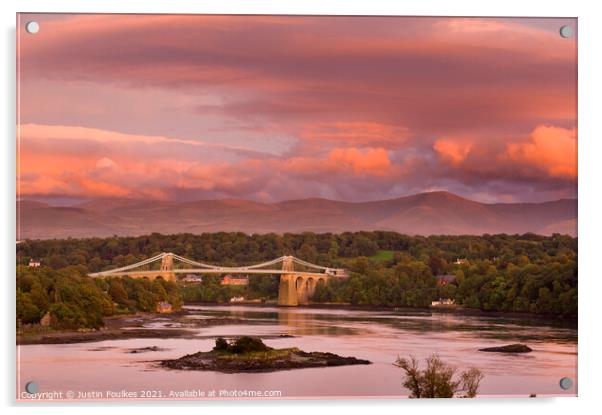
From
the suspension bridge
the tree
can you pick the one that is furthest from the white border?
the suspension bridge

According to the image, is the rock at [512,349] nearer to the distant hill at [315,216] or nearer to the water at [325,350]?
the water at [325,350]

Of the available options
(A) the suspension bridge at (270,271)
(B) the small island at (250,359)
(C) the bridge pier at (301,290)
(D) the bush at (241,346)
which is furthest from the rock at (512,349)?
(D) the bush at (241,346)

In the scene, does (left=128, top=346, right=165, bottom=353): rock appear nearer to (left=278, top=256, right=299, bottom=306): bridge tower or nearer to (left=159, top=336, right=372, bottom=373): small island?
(left=159, top=336, right=372, bottom=373): small island

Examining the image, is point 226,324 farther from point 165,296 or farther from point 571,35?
point 571,35

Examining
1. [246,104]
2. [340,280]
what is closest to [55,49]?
[246,104]

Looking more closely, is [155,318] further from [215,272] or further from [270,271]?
[270,271]

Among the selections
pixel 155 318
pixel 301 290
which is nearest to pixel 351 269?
pixel 301 290

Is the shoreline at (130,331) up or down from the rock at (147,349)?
up
